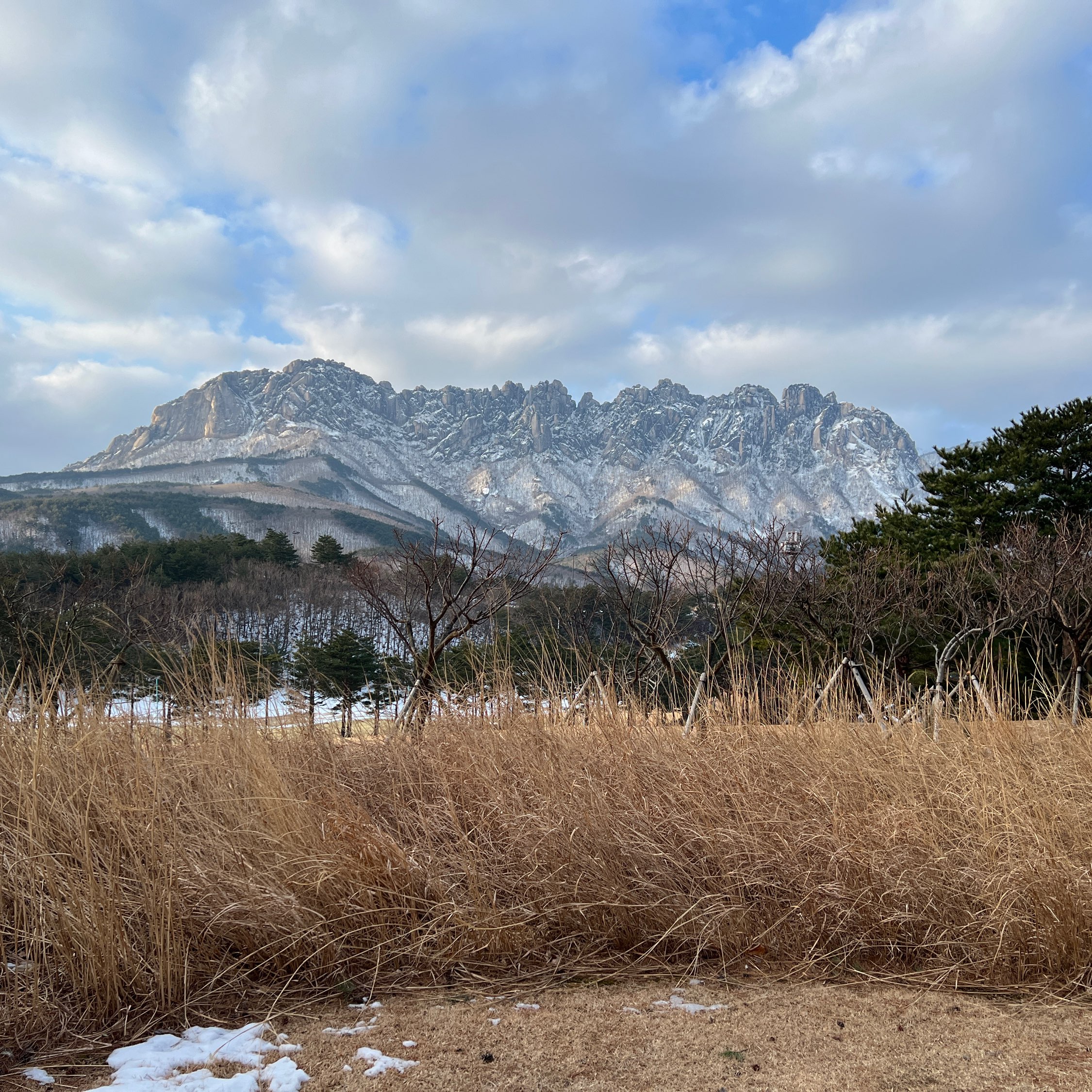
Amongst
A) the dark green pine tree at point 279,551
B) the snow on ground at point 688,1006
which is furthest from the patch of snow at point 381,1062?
the dark green pine tree at point 279,551

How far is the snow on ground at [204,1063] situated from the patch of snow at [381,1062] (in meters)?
0.18

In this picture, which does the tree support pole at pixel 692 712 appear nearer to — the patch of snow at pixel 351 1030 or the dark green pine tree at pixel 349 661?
the patch of snow at pixel 351 1030

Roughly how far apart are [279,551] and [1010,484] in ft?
157

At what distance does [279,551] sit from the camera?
5588 centimetres

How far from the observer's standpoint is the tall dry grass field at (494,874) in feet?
8.72

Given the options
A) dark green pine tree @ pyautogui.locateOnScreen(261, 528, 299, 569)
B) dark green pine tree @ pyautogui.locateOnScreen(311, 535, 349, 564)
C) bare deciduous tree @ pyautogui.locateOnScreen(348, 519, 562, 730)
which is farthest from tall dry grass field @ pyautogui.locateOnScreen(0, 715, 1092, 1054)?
dark green pine tree @ pyautogui.locateOnScreen(261, 528, 299, 569)

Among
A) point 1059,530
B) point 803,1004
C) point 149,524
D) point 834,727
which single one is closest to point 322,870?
point 803,1004

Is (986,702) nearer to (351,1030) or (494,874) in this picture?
(494,874)

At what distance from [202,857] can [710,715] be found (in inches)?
121

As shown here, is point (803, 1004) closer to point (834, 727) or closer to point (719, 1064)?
point (719, 1064)

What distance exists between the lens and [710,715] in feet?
15.9

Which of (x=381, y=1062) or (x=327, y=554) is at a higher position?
(x=327, y=554)

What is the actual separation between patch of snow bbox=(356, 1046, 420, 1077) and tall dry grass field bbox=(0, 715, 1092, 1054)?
0.49 meters

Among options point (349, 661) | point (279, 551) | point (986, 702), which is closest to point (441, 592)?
point (986, 702)
